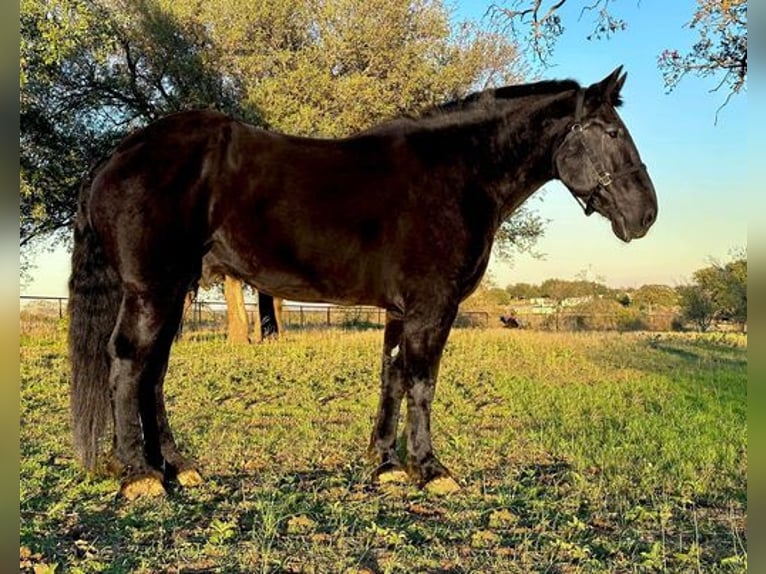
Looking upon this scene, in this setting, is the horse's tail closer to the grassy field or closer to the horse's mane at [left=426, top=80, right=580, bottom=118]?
the grassy field

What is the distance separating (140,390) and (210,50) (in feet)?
57.1

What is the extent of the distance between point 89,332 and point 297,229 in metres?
1.69

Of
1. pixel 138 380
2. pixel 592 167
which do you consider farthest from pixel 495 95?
pixel 138 380

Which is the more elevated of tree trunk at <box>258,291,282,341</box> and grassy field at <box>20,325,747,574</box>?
tree trunk at <box>258,291,282,341</box>

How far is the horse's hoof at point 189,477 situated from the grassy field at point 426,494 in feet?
0.27

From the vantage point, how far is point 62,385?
10484mm

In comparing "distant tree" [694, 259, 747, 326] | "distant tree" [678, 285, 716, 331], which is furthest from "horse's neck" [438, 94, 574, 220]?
"distant tree" [678, 285, 716, 331]

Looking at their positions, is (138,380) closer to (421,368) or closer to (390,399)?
(390,399)

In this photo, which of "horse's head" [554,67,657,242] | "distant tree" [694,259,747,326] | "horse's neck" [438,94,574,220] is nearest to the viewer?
"horse's head" [554,67,657,242]

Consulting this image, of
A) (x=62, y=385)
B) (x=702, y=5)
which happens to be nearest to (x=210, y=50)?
(x=62, y=385)

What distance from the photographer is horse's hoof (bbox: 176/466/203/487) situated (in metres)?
4.79

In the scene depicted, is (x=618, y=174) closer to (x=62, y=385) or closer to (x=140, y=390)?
(x=140, y=390)

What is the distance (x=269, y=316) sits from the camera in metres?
18.0

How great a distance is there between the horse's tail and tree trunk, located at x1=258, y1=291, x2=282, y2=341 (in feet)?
39.6
